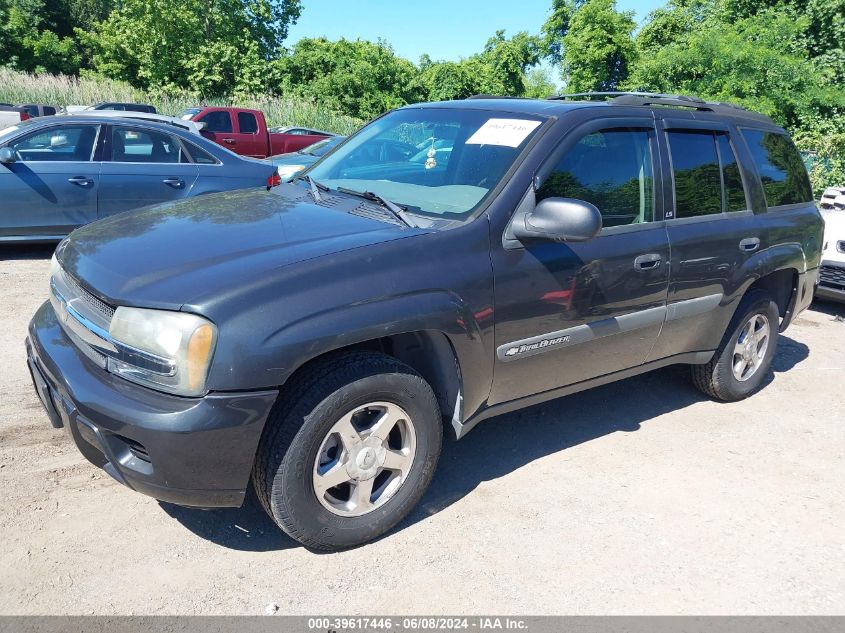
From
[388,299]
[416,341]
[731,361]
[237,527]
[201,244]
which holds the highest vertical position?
[201,244]

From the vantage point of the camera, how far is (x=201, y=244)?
2902 millimetres

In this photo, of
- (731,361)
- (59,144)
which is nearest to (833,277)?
(731,361)

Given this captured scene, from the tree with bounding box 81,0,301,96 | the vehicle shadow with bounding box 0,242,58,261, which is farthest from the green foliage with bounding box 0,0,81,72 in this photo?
the vehicle shadow with bounding box 0,242,58,261

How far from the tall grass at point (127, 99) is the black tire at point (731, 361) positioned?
72.3 ft

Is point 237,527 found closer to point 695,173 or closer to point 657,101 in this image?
point 695,173

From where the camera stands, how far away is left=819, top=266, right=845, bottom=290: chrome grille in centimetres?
716

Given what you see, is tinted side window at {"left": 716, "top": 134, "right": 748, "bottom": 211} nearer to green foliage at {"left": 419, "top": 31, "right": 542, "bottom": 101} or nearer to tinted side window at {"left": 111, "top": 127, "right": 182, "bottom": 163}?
tinted side window at {"left": 111, "top": 127, "right": 182, "bottom": 163}

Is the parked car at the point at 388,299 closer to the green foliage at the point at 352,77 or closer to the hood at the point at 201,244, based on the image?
the hood at the point at 201,244

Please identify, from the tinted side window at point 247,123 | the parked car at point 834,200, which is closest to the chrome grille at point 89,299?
the parked car at point 834,200

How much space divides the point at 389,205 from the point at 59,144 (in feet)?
18.7

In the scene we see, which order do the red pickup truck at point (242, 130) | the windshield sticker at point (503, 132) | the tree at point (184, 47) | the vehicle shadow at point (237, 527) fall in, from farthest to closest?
the tree at point (184, 47) → the red pickup truck at point (242, 130) → the windshield sticker at point (503, 132) → the vehicle shadow at point (237, 527)

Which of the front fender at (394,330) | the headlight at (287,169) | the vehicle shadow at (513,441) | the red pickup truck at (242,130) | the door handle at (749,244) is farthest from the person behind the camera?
the red pickup truck at (242,130)

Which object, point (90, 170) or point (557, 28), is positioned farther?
point (557, 28)

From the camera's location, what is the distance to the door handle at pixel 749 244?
430 centimetres
